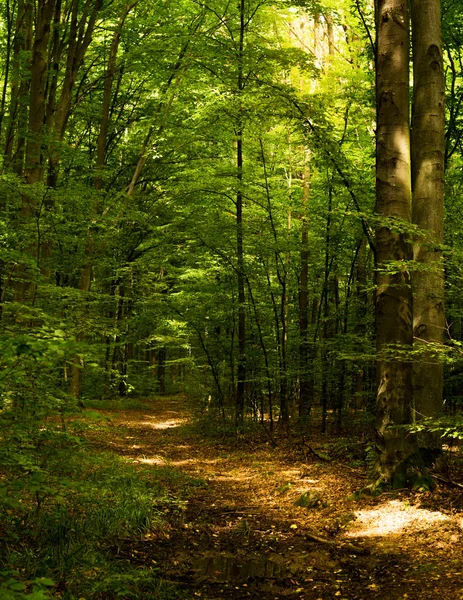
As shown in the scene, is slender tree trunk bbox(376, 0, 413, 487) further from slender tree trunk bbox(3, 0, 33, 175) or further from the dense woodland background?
slender tree trunk bbox(3, 0, 33, 175)

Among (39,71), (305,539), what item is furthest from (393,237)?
(39,71)

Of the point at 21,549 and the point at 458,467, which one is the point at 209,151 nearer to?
the point at 458,467

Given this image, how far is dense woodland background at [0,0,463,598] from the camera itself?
27.2 ft

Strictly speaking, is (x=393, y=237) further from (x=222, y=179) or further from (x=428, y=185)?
(x=222, y=179)

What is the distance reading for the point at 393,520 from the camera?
18.5 feet

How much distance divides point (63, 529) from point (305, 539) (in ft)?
8.19

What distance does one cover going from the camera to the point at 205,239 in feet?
40.3

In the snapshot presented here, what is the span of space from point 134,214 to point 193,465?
16.3ft

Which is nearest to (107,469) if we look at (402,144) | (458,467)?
(458,467)

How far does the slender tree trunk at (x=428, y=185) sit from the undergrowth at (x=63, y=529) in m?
3.71

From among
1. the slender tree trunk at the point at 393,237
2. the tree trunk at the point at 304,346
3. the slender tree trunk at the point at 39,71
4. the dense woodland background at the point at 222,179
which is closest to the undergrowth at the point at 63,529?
the dense woodland background at the point at 222,179

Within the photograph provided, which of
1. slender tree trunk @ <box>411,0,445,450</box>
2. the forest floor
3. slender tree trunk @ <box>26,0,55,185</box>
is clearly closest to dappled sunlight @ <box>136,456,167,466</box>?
the forest floor

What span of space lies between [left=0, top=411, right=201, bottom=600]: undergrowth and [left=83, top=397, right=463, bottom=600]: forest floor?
0.76ft

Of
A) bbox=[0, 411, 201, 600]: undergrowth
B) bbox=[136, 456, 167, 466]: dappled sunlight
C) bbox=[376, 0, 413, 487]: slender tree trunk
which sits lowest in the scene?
bbox=[136, 456, 167, 466]: dappled sunlight
